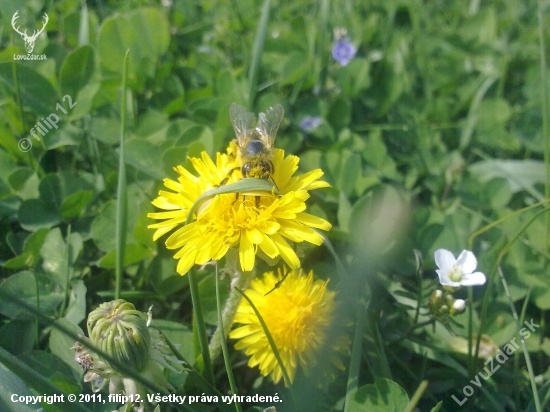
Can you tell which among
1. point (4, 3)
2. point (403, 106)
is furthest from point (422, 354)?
point (4, 3)

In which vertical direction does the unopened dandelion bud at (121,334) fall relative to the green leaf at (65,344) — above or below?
above

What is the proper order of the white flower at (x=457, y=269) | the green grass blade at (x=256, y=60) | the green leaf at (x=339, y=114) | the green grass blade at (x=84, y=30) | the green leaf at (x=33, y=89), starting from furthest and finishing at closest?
the green leaf at (x=339, y=114) < the green grass blade at (x=84, y=30) < the green grass blade at (x=256, y=60) < the green leaf at (x=33, y=89) < the white flower at (x=457, y=269)

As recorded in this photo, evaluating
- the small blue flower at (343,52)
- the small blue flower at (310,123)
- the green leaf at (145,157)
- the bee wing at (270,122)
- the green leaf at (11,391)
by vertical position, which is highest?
the small blue flower at (343,52)

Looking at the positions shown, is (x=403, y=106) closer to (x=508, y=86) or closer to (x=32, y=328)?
(x=508, y=86)

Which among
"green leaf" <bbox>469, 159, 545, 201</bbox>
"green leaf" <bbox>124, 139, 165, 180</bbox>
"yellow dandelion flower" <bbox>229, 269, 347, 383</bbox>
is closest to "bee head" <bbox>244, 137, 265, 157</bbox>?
"yellow dandelion flower" <bbox>229, 269, 347, 383</bbox>

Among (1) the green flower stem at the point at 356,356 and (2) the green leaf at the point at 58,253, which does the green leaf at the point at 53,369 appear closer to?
(2) the green leaf at the point at 58,253

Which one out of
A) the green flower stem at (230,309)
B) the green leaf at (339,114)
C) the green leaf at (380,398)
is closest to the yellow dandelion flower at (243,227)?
the green flower stem at (230,309)
